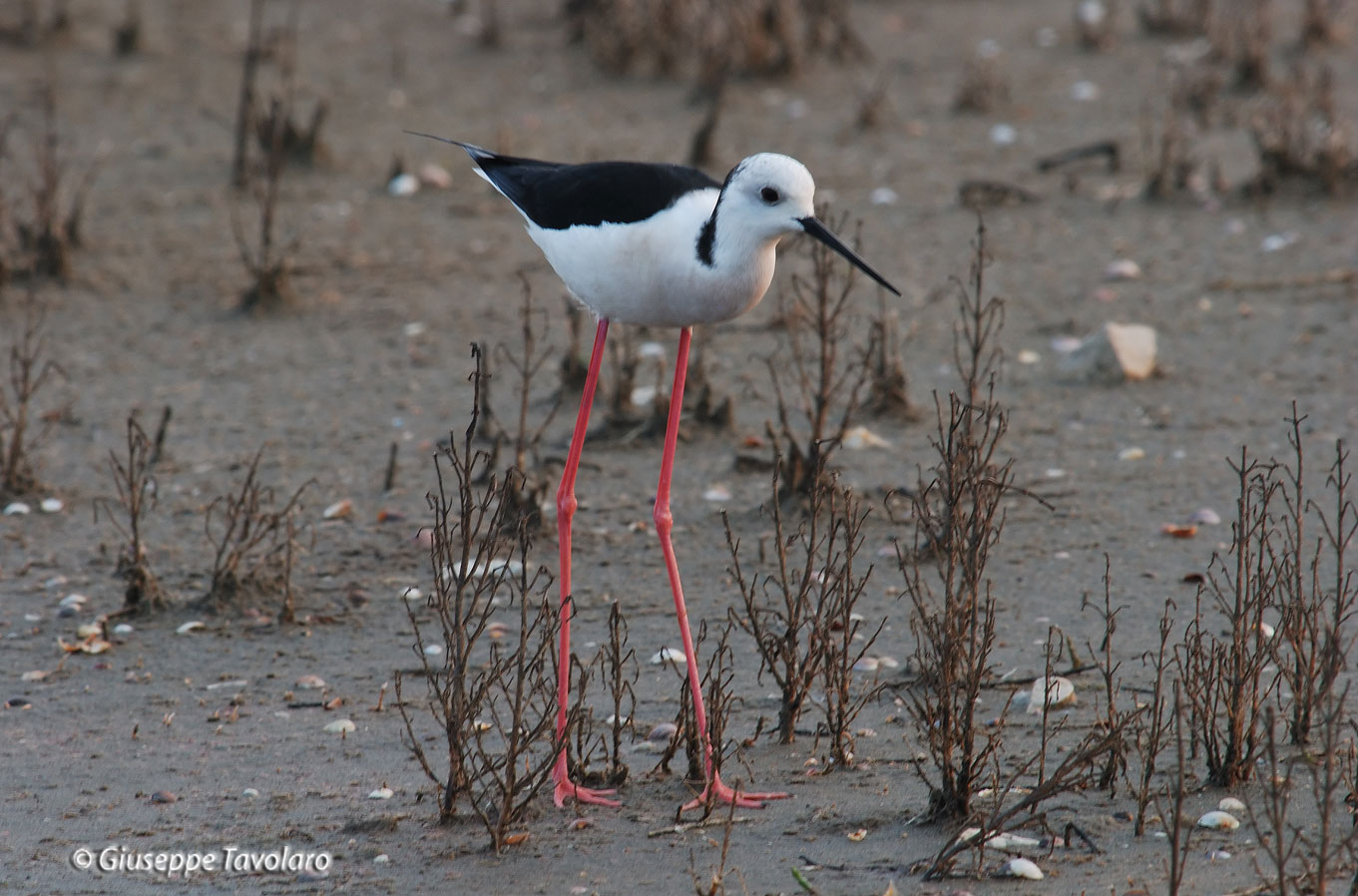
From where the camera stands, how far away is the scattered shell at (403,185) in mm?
8938

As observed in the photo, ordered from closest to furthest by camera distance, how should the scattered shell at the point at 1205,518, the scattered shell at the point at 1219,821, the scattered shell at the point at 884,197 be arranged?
the scattered shell at the point at 1219,821
the scattered shell at the point at 1205,518
the scattered shell at the point at 884,197

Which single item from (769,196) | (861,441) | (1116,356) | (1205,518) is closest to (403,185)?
(861,441)

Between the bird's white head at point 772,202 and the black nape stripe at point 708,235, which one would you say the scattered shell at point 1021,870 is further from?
the black nape stripe at point 708,235

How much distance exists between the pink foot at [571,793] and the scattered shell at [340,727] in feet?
2.35

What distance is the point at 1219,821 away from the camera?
3.49m

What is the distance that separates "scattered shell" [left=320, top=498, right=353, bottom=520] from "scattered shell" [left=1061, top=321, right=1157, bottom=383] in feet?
9.73

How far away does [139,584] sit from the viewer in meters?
4.94

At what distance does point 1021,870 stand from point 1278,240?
538 cm

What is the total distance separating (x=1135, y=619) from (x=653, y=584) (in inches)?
58.4

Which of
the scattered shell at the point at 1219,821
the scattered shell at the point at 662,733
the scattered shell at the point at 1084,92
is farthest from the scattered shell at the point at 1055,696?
the scattered shell at the point at 1084,92

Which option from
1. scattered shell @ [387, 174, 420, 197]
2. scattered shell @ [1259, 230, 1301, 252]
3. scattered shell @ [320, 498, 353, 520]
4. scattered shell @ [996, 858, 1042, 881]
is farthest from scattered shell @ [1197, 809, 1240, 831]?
scattered shell @ [387, 174, 420, 197]

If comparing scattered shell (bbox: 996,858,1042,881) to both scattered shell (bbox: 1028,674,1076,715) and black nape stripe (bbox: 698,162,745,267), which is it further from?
A: black nape stripe (bbox: 698,162,745,267)

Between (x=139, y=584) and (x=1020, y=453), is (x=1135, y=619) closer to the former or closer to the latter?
(x=1020, y=453)

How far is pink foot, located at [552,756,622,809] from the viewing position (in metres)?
3.77
